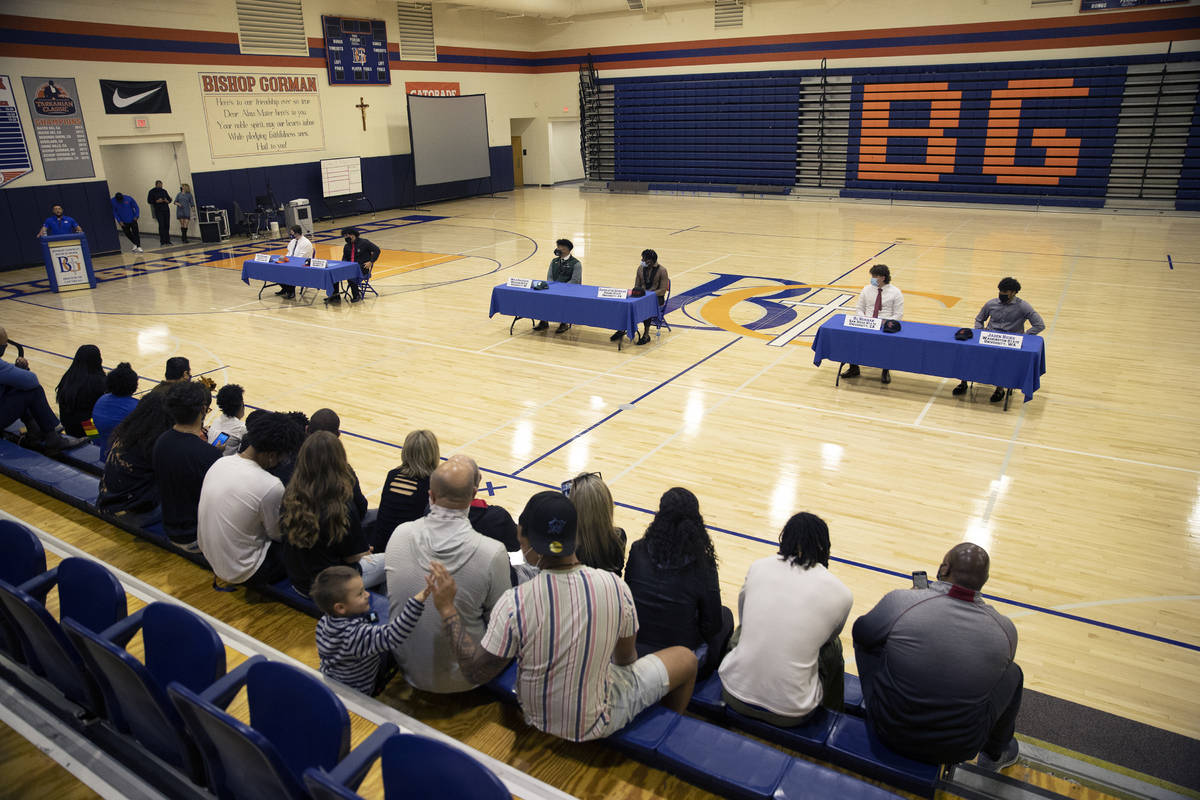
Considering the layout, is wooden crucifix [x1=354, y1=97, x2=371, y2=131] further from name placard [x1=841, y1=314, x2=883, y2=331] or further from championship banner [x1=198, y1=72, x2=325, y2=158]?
name placard [x1=841, y1=314, x2=883, y2=331]

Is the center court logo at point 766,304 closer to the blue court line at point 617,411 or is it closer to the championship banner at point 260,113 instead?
the blue court line at point 617,411

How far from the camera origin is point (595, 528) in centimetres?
382

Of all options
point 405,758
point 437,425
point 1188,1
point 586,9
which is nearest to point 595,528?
point 405,758

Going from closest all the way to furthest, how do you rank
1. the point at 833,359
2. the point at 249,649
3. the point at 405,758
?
the point at 405,758, the point at 249,649, the point at 833,359

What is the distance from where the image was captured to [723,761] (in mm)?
2982

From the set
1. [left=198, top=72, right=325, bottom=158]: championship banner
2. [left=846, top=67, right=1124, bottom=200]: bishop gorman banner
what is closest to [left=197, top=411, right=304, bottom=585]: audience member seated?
[left=198, top=72, right=325, bottom=158]: championship banner

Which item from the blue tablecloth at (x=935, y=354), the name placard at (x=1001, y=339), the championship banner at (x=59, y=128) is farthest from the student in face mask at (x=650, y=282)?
the championship banner at (x=59, y=128)

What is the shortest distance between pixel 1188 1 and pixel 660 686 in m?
24.1

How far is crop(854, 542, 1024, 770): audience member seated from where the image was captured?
9.95 feet

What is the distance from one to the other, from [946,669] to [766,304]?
10539 mm

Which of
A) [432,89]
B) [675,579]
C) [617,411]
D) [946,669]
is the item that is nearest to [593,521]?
[675,579]

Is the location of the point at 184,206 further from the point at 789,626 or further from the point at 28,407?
the point at 789,626

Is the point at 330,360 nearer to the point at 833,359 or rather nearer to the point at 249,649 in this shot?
the point at 833,359

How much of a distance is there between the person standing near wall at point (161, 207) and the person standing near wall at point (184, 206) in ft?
0.84
